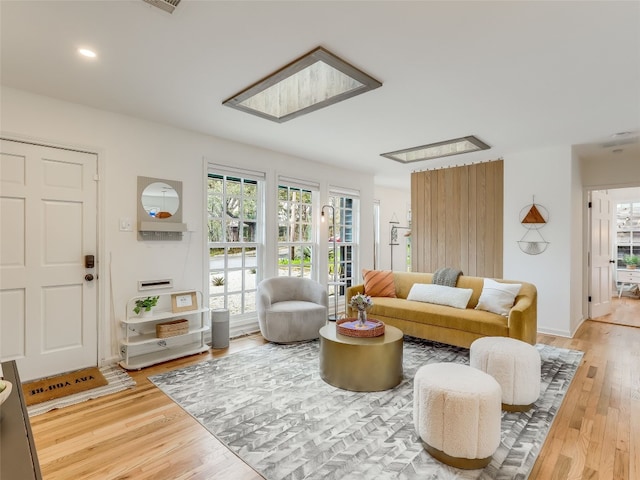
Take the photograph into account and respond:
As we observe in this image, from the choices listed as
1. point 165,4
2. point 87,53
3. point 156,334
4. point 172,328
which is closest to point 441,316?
point 172,328

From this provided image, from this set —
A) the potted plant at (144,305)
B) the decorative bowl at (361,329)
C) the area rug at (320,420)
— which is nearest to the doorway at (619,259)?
the area rug at (320,420)

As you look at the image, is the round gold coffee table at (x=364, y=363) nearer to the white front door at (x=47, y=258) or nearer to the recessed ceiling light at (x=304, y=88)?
the recessed ceiling light at (x=304, y=88)

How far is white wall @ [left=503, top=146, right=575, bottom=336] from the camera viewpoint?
169 inches

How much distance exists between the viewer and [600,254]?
5367 millimetres

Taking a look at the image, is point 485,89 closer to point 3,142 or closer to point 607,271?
point 3,142

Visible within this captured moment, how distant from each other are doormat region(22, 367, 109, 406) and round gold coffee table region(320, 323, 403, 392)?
2.01 meters

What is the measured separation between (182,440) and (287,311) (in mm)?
1910

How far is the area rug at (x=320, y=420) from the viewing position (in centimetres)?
185

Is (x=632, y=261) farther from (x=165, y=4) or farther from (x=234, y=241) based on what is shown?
(x=165, y=4)

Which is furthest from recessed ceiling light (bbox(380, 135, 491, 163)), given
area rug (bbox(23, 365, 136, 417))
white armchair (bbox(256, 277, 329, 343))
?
area rug (bbox(23, 365, 136, 417))

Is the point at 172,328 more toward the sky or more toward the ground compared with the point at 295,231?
more toward the ground

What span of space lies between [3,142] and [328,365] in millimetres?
3303

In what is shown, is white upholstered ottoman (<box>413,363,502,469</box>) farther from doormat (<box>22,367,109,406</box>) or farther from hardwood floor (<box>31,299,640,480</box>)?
doormat (<box>22,367,109,406</box>)

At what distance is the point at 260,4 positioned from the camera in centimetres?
177
